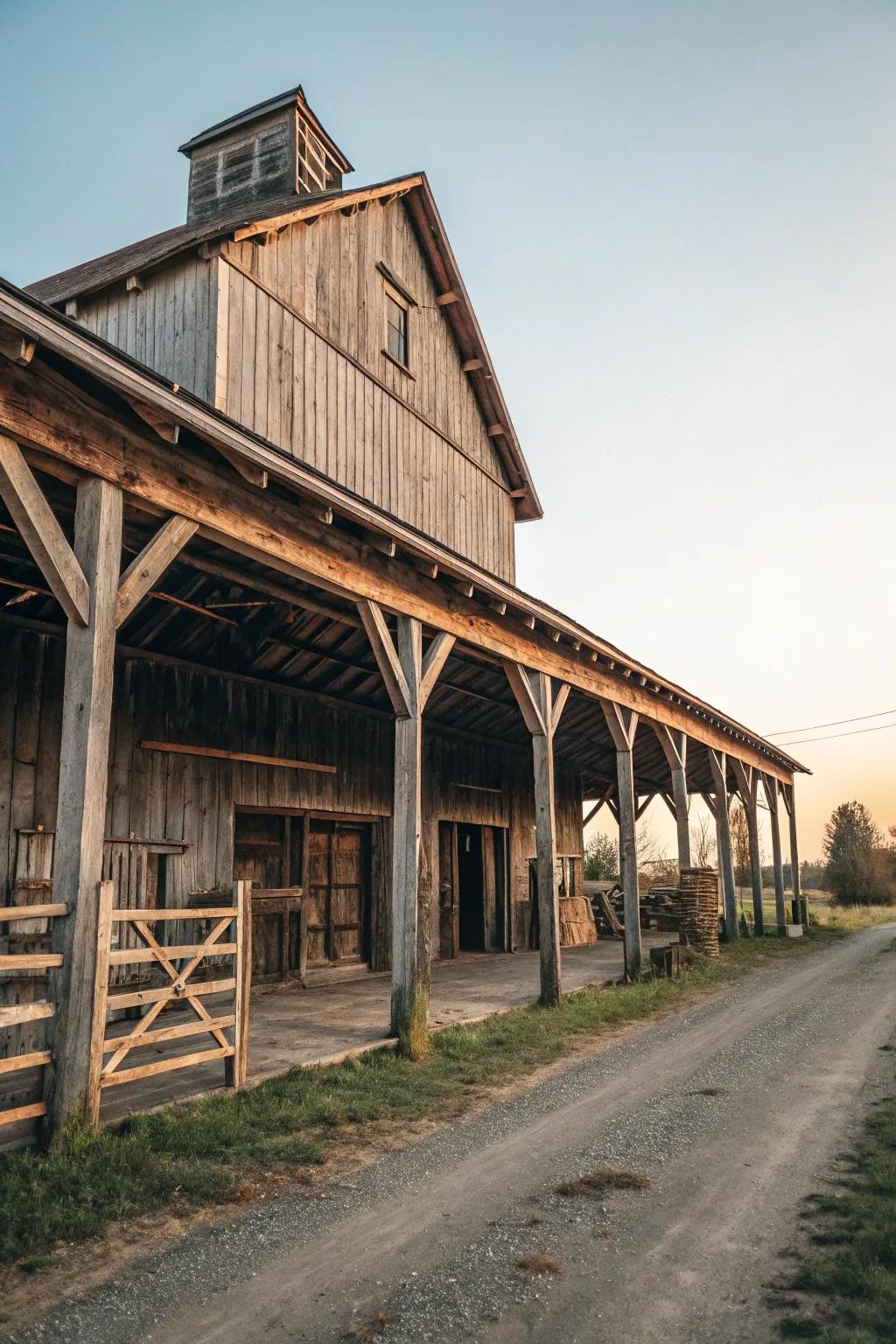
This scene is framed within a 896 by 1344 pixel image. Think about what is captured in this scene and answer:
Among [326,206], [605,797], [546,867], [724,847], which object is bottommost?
[546,867]

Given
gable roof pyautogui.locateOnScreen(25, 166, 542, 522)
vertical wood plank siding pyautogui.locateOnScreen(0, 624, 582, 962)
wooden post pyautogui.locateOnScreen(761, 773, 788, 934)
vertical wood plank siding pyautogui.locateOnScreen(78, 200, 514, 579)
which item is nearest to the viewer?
vertical wood plank siding pyautogui.locateOnScreen(0, 624, 582, 962)

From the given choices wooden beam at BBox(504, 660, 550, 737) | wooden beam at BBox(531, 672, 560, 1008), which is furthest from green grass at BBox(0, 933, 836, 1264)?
wooden beam at BBox(504, 660, 550, 737)

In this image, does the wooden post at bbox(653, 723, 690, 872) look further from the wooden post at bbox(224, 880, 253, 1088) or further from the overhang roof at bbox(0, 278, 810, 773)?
the wooden post at bbox(224, 880, 253, 1088)

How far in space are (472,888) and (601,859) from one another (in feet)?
86.0

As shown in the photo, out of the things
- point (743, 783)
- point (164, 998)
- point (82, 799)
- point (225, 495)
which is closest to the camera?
point (82, 799)

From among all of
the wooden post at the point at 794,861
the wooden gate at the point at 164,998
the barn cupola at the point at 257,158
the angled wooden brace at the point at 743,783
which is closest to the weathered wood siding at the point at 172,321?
the barn cupola at the point at 257,158

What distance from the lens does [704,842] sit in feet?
213

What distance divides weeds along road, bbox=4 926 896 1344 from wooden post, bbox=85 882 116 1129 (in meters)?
1.20

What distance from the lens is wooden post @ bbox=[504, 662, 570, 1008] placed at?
32.4ft

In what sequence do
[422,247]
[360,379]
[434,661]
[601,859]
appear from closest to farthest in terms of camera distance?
[434,661], [360,379], [422,247], [601,859]

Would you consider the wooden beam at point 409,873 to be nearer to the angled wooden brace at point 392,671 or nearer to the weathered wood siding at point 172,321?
the angled wooden brace at point 392,671

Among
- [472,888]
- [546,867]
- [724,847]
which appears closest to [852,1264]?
[546,867]

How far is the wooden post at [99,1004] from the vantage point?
4.75m

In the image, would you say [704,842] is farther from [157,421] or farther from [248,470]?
[157,421]
